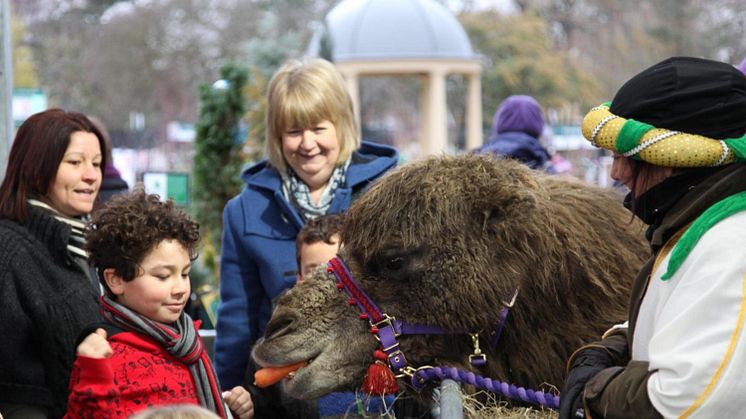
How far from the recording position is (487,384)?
3176mm

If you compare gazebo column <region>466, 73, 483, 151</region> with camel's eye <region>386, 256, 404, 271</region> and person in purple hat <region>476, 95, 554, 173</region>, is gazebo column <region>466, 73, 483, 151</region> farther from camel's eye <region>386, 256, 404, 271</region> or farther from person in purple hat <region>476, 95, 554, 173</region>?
camel's eye <region>386, 256, 404, 271</region>

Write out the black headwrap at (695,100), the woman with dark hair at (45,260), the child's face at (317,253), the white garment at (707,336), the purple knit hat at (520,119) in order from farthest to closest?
the purple knit hat at (520,119), the child's face at (317,253), the woman with dark hair at (45,260), the black headwrap at (695,100), the white garment at (707,336)

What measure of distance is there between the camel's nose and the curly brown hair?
38 centimetres

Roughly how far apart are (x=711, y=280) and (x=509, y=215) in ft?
3.82

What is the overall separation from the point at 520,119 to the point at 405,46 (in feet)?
51.9

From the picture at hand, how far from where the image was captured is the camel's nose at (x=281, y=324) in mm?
3402

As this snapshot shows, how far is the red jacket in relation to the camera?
121 inches

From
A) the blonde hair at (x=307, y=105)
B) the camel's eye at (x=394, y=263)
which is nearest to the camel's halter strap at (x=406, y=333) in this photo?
the camel's eye at (x=394, y=263)

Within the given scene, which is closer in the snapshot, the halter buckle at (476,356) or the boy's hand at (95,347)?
the boy's hand at (95,347)

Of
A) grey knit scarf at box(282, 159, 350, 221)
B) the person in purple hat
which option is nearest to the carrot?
grey knit scarf at box(282, 159, 350, 221)

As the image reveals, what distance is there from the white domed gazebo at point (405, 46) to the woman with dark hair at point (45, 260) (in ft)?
58.5

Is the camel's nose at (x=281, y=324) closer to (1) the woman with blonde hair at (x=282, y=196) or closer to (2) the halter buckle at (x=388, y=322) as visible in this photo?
(2) the halter buckle at (x=388, y=322)

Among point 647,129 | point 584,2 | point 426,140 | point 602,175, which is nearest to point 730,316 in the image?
point 647,129

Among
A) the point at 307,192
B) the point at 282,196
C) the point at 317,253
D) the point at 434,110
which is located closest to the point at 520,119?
the point at 307,192
